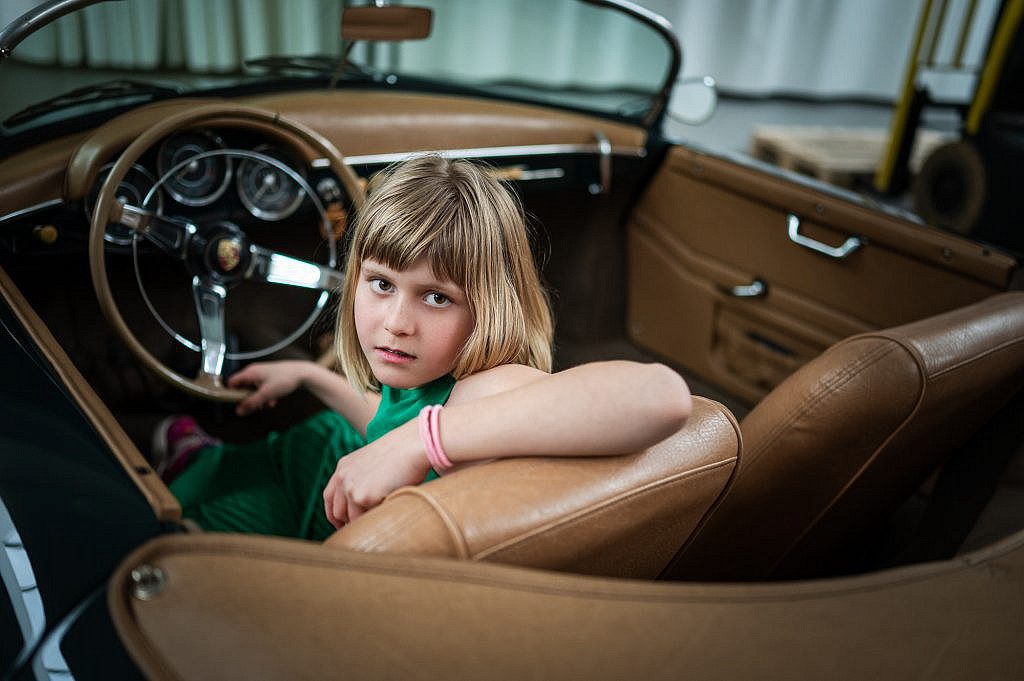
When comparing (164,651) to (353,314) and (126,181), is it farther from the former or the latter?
(126,181)

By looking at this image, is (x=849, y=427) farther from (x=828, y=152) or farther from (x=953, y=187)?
(x=828, y=152)

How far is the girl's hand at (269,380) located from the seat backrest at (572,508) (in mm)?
876

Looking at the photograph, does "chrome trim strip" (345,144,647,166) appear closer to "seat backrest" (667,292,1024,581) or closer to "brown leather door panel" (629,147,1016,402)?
"brown leather door panel" (629,147,1016,402)

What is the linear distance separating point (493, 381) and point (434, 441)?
142 mm

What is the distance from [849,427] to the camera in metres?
1.14

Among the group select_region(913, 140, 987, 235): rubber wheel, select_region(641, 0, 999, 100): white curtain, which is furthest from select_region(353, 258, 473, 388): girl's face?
select_region(641, 0, 999, 100): white curtain

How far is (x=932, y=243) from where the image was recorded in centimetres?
185

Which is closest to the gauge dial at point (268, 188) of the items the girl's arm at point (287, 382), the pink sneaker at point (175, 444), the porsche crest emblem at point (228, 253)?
the porsche crest emblem at point (228, 253)

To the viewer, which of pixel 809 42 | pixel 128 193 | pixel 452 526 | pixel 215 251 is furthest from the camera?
pixel 809 42

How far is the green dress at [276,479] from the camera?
136 centimetres

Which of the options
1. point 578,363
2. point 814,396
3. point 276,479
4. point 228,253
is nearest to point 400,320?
point 578,363

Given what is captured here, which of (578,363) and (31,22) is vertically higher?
(31,22)

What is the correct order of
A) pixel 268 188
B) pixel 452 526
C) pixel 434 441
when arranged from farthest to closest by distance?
pixel 268 188
pixel 434 441
pixel 452 526

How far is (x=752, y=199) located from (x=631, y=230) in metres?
0.38
